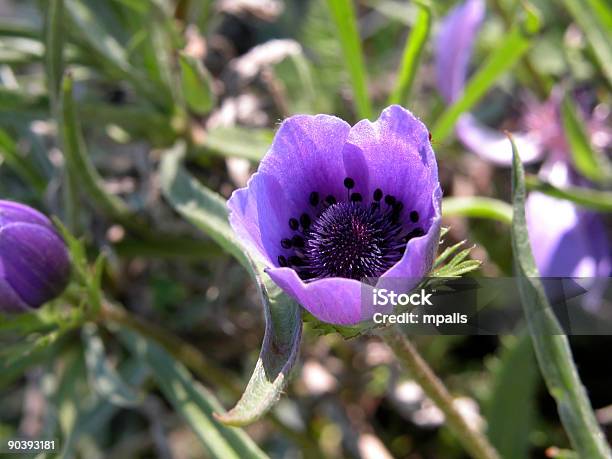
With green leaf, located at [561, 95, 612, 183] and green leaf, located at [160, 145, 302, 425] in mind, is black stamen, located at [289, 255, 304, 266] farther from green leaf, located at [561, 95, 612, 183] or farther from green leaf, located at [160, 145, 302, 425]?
green leaf, located at [561, 95, 612, 183]

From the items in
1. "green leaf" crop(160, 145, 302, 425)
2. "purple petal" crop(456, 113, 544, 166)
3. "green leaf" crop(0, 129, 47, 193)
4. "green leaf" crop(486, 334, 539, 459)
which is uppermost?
"green leaf" crop(160, 145, 302, 425)

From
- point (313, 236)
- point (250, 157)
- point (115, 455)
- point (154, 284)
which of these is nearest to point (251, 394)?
point (313, 236)

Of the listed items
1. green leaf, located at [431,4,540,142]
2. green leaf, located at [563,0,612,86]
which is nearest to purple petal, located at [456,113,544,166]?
green leaf, located at [431,4,540,142]

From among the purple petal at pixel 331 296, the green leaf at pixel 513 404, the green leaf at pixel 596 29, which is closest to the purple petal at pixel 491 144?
the green leaf at pixel 596 29

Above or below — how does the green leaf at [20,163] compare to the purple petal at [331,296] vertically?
below

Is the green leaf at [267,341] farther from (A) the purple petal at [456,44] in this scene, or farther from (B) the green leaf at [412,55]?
(A) the purple petal at [456,44]

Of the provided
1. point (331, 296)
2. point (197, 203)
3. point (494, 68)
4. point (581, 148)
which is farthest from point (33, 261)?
point (581, 148)
